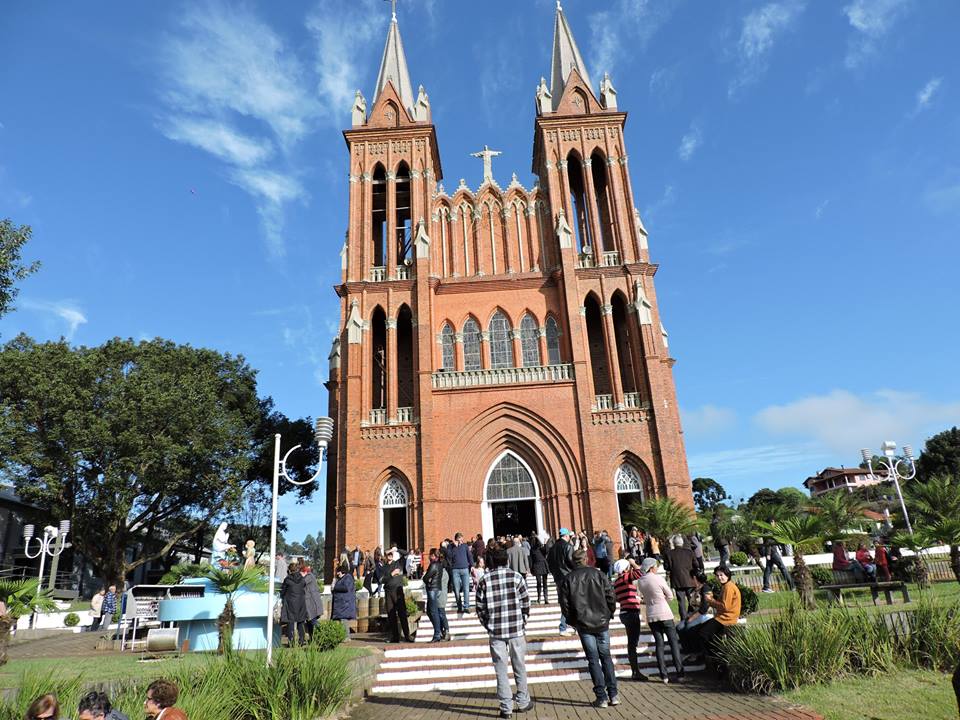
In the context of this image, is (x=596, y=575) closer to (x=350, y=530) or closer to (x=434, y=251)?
(x=350, y=530)

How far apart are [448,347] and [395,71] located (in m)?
16.0

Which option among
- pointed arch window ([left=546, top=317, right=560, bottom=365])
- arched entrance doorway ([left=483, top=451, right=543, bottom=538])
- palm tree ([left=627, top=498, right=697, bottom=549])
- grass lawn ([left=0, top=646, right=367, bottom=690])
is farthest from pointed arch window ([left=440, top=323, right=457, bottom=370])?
grass lawn ([left=0, top=646, right=367, bottom=690])

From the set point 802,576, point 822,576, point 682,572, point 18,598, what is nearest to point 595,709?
point 682,572

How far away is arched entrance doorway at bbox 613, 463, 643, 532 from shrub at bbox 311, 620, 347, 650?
1479 centimetres

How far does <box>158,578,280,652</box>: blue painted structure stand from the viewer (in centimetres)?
1076

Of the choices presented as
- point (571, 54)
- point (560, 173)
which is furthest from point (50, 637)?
point (571, 54)

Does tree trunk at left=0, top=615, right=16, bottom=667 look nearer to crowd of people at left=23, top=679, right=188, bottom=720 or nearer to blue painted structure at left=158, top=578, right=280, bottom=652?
blue painted structure at left=158, top=578, right=280, bottom=652

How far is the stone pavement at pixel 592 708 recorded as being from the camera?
6289 mm

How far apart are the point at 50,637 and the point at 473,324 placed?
1759 cm

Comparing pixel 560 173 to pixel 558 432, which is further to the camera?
pixel 560 173

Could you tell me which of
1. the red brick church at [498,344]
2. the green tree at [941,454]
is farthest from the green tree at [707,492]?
the red brick church at [498,344]

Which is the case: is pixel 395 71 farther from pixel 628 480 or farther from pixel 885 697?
pixel 885 697

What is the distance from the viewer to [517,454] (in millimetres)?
23688

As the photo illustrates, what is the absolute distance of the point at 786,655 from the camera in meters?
6.93
